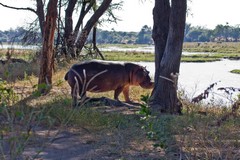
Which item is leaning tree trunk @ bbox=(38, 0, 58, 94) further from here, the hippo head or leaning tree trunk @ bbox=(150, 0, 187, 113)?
leaning tree trunk @ bbox=(150, 0, 187, 113)

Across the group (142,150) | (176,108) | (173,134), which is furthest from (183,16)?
(142,150)

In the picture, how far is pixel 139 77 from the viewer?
964cm

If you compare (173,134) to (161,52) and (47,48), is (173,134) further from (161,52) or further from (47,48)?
(47,48)

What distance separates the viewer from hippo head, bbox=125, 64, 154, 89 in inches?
377

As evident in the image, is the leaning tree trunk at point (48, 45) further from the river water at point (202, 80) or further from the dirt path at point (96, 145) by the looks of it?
the dirt path at point (96, 145)

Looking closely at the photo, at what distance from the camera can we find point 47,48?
36.6 feet

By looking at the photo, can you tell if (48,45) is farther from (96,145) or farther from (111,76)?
(96,145)

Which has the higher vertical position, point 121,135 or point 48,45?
point 48,45

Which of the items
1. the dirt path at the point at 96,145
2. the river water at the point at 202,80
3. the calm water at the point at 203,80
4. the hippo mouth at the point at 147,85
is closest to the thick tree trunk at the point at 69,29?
the river water at the point at 202,80

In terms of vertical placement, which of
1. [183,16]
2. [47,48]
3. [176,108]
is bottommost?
[176,108]

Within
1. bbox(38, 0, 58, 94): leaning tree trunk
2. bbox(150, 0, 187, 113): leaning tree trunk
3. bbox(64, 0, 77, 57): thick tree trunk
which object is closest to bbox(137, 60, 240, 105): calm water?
bbox(150, 0, 187, 113): leaning tree trunk

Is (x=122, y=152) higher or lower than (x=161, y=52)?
lower

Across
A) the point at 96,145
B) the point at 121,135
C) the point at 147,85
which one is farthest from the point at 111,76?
the point at 96,145

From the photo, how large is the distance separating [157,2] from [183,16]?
45.3 inches
